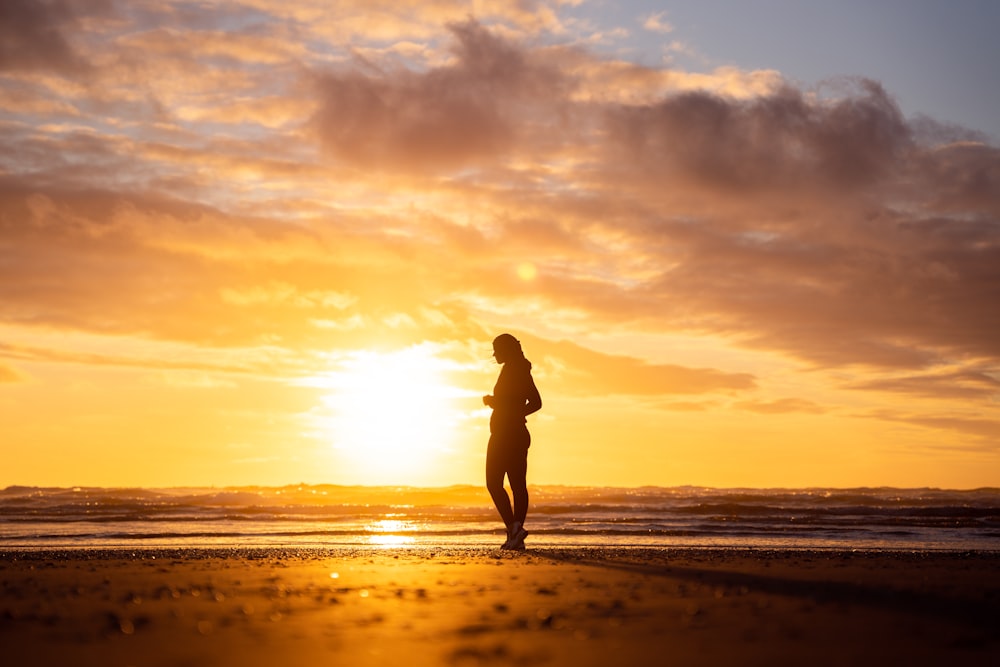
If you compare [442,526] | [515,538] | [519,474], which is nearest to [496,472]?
[519,474]

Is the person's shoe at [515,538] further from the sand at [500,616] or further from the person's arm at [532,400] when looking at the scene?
the sand at [500,616]

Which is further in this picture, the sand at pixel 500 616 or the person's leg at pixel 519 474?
the person's leg at pixel 519 474

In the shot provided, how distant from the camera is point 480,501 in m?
40.4

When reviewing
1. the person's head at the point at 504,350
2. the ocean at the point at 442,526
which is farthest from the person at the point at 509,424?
the ocean at the point at 442,526

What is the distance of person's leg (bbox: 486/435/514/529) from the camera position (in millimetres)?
12172

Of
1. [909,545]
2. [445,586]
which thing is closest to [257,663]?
[445,586]

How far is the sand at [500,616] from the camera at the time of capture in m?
3.83

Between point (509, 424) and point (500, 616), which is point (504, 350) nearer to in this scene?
point (509, 424)

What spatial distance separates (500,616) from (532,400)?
769cm

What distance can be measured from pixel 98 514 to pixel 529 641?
30548 mm

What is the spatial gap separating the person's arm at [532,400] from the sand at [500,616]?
4.41 m

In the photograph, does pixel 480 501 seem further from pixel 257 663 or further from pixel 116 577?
pixel 257 663

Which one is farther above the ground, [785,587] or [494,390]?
[494,390]

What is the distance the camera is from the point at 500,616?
4.90 metres
